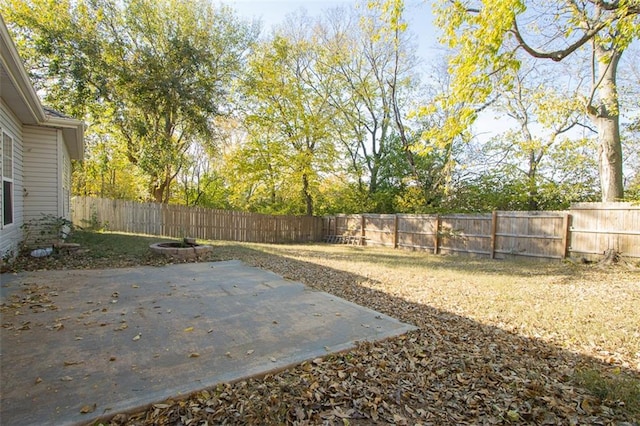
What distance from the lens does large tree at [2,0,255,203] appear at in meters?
12.2

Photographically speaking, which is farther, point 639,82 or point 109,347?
point 639,82

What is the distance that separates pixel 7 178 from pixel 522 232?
40.8ft

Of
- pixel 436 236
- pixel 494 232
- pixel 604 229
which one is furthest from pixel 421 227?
pixel 604 229

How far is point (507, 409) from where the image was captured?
222 centimetres

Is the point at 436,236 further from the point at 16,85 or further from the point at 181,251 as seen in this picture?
the point at 16,85

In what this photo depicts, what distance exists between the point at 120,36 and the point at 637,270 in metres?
18.9

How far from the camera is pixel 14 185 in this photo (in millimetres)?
6234

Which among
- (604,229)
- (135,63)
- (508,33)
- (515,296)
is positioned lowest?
(515,296)

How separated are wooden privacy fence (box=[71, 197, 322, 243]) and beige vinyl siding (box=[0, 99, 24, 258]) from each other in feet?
23.4

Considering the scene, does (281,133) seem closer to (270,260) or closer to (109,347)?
(270,260)

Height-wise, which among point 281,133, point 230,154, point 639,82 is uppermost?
point 639,82

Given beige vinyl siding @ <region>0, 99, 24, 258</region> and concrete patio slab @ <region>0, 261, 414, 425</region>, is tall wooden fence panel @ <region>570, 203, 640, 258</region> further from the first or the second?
beige vinyl siding @ <region>0, 99, 24, 258</region>

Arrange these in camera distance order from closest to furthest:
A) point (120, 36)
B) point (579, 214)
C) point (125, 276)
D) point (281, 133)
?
point (125, 276) → point (579, 214) → point (120, 36) → point (281, 133)

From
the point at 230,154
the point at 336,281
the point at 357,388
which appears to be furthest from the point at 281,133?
the point at 357,388
